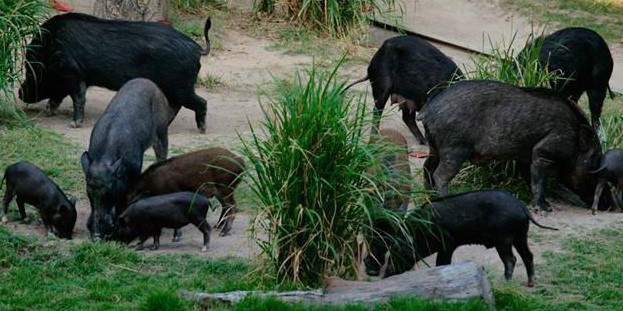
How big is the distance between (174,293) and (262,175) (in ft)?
3.07

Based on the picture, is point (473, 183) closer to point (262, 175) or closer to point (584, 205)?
point (584, 205)

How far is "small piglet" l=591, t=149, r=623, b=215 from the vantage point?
415 inches

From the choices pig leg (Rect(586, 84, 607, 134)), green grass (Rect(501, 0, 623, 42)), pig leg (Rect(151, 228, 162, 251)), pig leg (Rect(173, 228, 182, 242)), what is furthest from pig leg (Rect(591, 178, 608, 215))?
green grass (Rect(501, 0, 623, 42))

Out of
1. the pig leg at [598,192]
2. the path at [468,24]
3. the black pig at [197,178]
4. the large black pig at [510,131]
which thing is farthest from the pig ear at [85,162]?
the path at [468,24]

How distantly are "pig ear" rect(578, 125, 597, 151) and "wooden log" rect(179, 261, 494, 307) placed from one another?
3.14 m

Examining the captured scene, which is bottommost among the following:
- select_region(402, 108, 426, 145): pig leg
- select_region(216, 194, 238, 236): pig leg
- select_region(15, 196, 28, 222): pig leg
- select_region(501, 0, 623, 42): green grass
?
select_region(15, 196, 28, 222): pig leg

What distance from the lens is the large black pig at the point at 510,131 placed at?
10.4 m

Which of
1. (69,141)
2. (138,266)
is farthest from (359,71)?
(138,266)

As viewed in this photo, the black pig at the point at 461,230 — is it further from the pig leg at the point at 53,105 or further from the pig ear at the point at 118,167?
the pig leg at the point at 53,105

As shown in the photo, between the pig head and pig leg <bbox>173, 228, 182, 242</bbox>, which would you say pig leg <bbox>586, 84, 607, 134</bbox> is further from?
the pig head

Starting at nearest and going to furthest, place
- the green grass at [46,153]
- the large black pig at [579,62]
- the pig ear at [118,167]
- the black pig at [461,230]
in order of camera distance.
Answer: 1. the black pig at [461,230]
2. the pig ear at [118,167]
3. the green grass at [46,153]
4. the large black pig at [579,62]

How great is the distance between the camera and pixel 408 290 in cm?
776

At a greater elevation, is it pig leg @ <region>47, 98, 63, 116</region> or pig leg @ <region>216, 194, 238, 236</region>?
pig leg @ <region>216, 194, 238, 236</region>

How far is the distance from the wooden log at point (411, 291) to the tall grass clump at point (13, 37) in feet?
16.6
